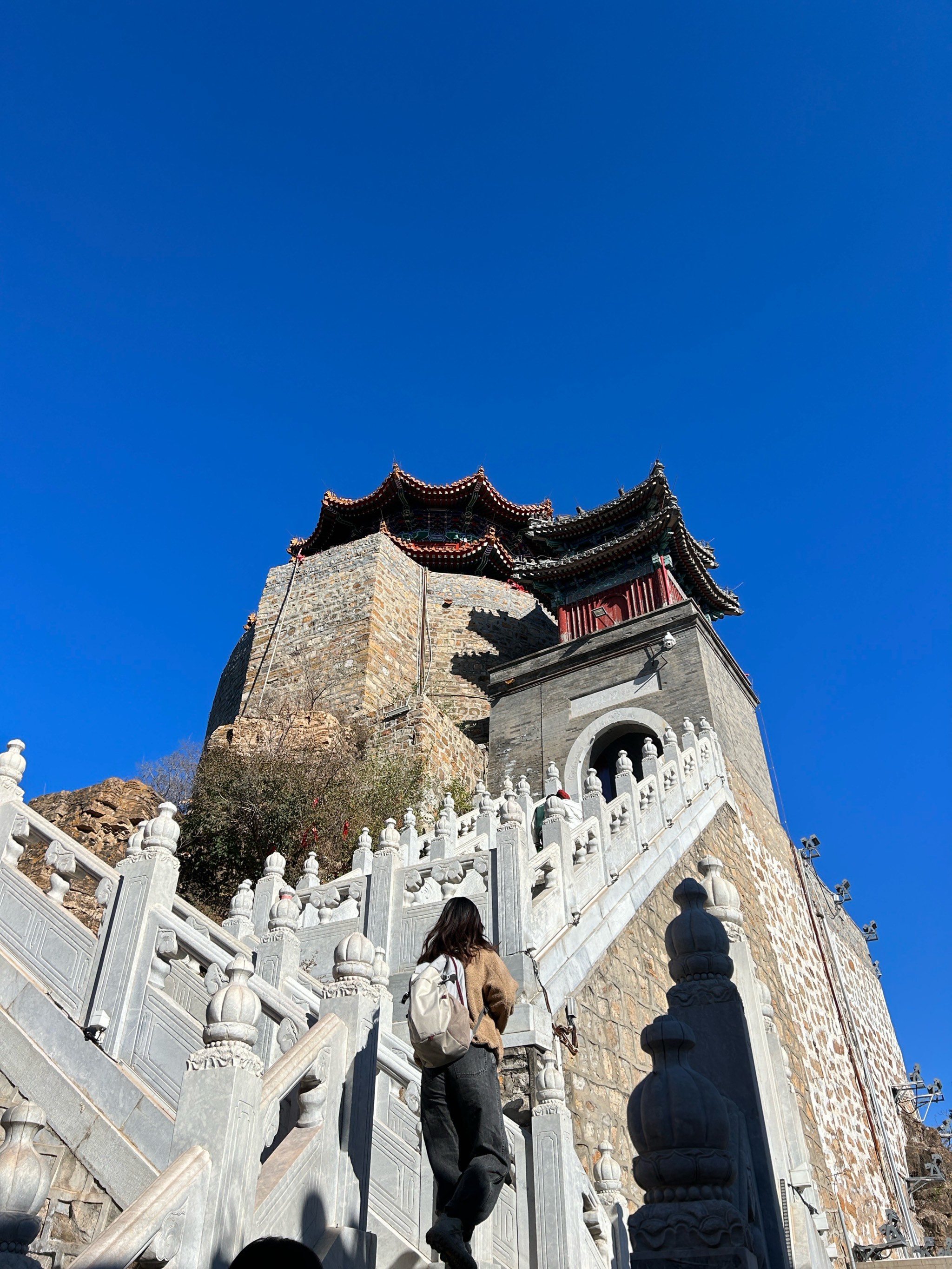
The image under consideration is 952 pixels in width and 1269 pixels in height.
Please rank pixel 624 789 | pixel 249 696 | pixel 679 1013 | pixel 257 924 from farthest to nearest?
pixel 249 696 < pixel 624 789 < pixel 257 924 < pixel 679 1013

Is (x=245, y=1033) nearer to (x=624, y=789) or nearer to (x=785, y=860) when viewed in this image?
(x=624, y=789)

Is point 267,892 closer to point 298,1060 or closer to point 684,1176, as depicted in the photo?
point 298,1060

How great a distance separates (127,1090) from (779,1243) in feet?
9.36

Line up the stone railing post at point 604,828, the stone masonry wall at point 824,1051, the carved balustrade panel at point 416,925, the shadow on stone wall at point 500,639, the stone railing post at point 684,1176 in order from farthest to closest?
1. the shadow on stone wall at point 500,639
2. the stone masonry wall at point 824,1051
3. the stone railing post at point 604,828
4. the carved balustrade panel at point 416,925
5. the stone railing post at point 684,1176

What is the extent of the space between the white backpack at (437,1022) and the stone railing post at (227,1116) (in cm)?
63

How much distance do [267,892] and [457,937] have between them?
17.5 ft

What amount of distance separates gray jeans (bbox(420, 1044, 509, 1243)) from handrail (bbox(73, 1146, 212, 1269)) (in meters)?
0.83

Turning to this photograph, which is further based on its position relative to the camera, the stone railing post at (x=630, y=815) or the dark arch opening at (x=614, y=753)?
the dark arch opening at (x=614, y=753)

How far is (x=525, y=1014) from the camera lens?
641 centimetres

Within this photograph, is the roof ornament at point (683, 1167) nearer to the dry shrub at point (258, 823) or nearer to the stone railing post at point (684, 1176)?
the stone railing post at point (684, 1176)

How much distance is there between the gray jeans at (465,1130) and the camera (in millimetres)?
3302

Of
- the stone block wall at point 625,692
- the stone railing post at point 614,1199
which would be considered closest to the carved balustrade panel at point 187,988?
the stone railing post at point 614,1199

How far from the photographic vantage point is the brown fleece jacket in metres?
3.57

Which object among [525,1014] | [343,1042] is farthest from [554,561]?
[343,1042]
